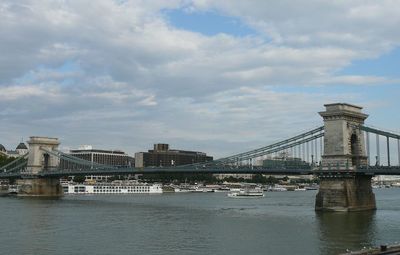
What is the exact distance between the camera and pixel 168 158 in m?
168

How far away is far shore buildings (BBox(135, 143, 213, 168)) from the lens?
16201cm

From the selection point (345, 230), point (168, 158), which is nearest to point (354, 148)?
point (345, 230)

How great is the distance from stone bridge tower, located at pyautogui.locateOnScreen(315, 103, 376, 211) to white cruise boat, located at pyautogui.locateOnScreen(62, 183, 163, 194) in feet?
264

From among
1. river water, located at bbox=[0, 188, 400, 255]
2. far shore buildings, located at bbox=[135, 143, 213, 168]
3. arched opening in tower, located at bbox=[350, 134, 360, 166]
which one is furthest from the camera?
far shore buildings, located at bbox=[135, 143, 213, 168]

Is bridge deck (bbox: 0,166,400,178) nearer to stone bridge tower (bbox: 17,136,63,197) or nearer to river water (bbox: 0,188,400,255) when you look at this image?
stone bridge tower (bbox: 17,136,63,197)

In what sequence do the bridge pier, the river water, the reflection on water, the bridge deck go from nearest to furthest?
the river water
the reflection on water
the bridge deck
the bridge pier

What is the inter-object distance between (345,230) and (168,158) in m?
125

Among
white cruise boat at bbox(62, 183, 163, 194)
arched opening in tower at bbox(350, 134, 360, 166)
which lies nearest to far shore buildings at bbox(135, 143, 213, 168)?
white cruise boat at bbox(62, 183, 163, 194)

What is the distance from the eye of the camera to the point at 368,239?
126 feet

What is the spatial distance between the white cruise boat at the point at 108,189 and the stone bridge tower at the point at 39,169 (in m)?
15.4

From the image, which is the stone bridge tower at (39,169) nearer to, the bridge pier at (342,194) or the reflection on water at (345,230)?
the bridge pier at (342,194)

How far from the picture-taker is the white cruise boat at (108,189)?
13129 cm

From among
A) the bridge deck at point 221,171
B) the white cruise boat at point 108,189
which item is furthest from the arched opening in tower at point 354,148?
the white cruise boat at point 108,189

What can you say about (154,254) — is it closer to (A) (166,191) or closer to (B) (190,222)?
(B) (190,222)
